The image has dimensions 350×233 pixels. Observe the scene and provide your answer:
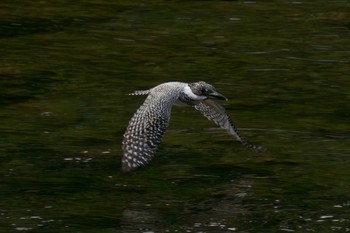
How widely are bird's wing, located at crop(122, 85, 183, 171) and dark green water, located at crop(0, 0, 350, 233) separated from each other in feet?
2.27

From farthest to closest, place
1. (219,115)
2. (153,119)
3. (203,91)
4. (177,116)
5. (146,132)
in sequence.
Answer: (177,116), (219,115), (203,91), (153,119), (146,132)

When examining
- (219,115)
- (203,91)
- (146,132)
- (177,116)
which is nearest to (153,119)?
(146,132)

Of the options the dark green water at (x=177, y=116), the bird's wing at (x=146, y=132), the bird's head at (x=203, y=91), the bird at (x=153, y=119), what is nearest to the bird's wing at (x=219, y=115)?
the bird at (x=153, y=119)

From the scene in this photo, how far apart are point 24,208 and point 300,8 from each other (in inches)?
499

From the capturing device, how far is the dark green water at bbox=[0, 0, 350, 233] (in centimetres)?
1514

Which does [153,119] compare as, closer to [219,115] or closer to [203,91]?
[203,91]

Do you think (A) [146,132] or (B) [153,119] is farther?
(B) [153,119]

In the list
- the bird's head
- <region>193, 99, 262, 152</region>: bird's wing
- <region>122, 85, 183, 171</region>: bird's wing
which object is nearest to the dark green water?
<region>193, 99, 262, 152</region>: bird's wing

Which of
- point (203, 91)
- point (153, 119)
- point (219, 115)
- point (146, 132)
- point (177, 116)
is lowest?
point (177, 116)

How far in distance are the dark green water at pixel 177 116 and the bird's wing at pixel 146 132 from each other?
0.69 metres

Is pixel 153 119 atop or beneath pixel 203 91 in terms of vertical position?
beneath

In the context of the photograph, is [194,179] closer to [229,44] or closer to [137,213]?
[137,213]

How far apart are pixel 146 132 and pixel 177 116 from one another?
16.0 ft

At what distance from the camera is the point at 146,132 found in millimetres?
14555
